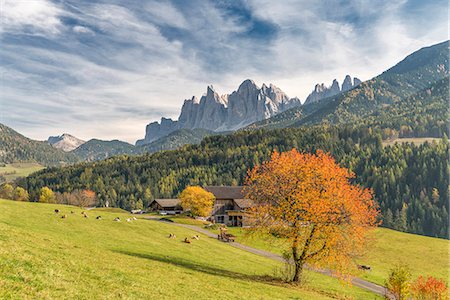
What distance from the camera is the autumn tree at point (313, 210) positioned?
39.8 metres

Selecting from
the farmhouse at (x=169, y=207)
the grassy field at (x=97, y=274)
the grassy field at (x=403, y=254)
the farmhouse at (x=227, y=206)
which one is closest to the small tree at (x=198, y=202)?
the farmhouse at (x=227, y=206)

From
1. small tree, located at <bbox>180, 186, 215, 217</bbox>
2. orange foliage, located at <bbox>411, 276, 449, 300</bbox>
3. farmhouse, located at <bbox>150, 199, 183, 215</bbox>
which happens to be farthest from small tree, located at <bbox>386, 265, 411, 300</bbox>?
farmhouse, located at <bbox>150, 199, 183, 215</bbox>

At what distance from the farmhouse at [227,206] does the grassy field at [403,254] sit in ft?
103

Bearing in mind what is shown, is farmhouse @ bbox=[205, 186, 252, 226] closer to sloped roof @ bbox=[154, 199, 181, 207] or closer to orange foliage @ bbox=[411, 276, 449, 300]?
sloped roof @ bbox=[154, 199, 181, 207]

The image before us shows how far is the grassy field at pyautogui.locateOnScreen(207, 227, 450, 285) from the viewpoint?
248ft

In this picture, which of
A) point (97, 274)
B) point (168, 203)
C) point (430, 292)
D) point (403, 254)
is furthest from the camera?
point (168, 203)

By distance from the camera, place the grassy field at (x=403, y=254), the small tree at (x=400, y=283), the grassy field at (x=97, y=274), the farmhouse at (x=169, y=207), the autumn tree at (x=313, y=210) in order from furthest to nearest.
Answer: the farmhouse at (x=169, y=207) → the grassy field at (x=403, y=254) → the small tree at (x=400, y=283) → the autumn tree at (x=313, y=210) → the grassy field at (x=97, y=274)

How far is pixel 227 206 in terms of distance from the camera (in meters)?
158

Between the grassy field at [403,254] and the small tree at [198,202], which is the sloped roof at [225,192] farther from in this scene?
the grassy field at [403,254]

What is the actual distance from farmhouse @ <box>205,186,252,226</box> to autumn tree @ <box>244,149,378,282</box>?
106 meters

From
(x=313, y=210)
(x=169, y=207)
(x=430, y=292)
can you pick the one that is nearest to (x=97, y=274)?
(x=313, y=210)

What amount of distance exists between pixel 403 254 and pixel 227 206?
82124 mm

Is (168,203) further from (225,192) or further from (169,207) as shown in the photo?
(225,192)

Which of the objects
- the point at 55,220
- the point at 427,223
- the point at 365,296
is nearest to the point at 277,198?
the point at 365,296
